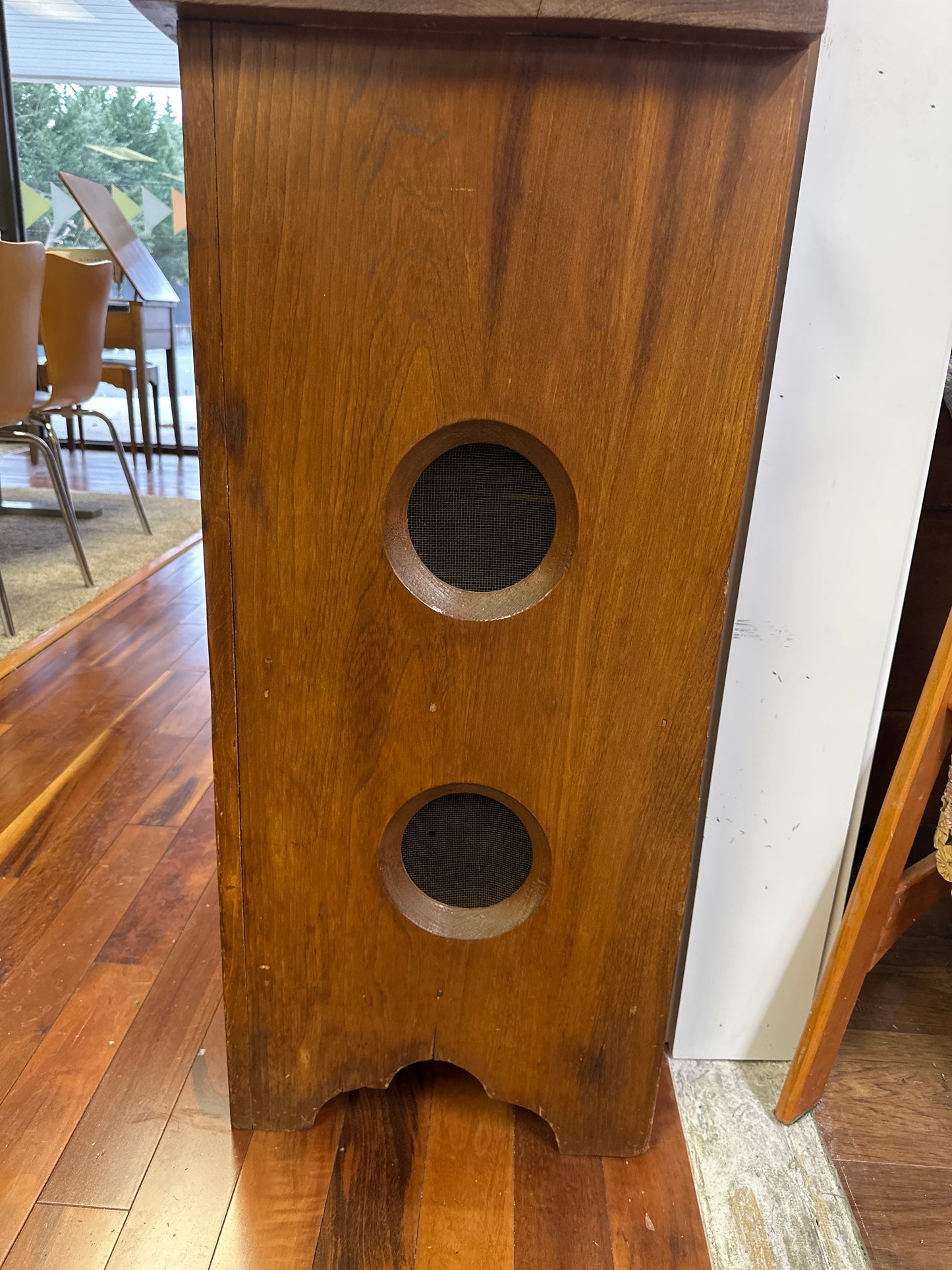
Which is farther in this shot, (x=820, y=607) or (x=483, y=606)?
(x=820, y=607)

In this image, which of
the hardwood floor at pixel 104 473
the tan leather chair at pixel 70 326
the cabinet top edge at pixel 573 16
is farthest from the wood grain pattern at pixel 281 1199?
the hardwood floor at pixel 104 473

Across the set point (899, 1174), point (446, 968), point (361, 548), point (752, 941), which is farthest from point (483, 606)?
point (899, 1174)

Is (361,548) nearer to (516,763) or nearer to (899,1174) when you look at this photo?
(516,763)

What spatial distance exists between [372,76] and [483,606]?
1.27ft

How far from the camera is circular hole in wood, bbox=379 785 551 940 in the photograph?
2.81 feet

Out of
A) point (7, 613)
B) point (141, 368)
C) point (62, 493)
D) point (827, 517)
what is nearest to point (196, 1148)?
point (827, 517)

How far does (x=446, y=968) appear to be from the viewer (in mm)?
874

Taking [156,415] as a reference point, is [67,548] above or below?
below

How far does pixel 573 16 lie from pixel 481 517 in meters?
0.35

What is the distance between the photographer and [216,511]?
733 millimetres

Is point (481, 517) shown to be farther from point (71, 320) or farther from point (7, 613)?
point (71, 320)

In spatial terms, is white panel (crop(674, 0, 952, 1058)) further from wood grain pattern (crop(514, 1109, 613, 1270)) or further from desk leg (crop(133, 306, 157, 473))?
desk leg (crop(133, 306, 157, 473))

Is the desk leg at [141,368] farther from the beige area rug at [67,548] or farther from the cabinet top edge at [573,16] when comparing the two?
the cabinet top edge at [573,16]

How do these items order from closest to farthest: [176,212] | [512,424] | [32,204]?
[512,424]
[32,204]
[176,212]
